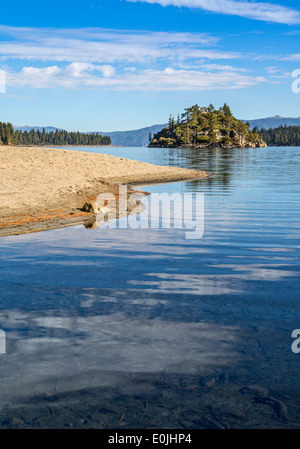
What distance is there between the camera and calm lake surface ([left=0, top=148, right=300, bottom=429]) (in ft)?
19.5

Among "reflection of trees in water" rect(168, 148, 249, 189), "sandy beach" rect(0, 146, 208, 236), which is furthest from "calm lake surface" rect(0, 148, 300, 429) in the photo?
"reflection of trees in water" rect(168, 148, 249, 189)

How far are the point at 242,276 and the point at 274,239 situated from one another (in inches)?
217

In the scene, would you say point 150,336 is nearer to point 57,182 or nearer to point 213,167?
point 57,182

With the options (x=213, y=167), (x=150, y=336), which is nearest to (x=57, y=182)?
(x=150, y=336)

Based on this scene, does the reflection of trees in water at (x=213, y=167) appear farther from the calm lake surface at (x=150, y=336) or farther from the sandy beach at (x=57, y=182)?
the calm lake surface at (x=150, y=336)

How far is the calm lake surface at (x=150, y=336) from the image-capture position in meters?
5.94

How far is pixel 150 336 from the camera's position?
8172mm

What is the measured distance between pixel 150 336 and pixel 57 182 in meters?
28.2

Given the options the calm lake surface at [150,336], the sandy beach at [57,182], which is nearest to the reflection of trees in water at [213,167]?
the sandy beach at [57,182]

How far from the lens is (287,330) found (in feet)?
27.4

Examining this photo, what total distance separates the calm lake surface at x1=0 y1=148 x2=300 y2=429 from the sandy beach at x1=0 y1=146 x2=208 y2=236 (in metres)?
6.30

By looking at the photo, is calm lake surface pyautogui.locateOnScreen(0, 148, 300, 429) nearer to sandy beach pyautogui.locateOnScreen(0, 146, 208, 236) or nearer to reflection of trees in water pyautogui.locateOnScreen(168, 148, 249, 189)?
sandy beach pyautogui.locateOnScreen(0, 146, 208, 236)

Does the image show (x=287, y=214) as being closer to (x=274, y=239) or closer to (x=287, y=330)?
(x=274, y=239)
